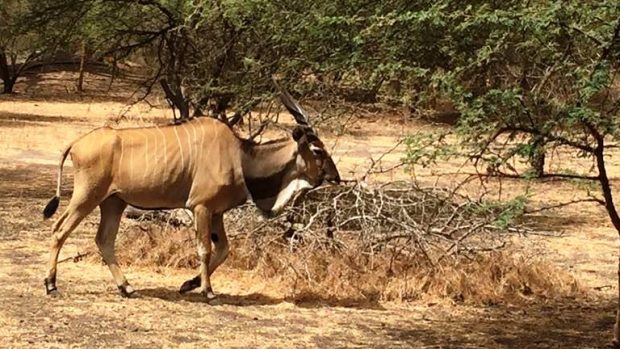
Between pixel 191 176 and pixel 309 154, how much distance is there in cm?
101

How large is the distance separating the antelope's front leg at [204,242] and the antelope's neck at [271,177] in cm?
51

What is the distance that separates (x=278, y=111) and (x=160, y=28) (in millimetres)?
4325

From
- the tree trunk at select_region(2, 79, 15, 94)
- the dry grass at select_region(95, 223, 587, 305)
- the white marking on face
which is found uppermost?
the white marking on face

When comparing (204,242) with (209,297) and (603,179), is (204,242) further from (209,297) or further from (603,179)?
(603,179)

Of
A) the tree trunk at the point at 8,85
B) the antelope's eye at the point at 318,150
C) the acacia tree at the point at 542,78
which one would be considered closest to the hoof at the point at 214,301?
the antelope's eye at the point at 318,150

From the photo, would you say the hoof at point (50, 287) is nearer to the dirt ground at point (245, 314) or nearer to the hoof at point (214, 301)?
the dirt ground at point (245, 314)

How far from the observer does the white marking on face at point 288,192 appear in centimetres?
855

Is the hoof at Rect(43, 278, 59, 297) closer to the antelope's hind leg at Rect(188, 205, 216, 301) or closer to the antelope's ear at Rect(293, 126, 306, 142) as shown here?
the antelope's hind leg at Rect(188, 205, 216, 301)

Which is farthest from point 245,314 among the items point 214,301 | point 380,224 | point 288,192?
point 380,224

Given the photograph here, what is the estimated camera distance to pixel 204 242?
8.20m

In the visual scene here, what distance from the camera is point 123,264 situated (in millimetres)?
9609

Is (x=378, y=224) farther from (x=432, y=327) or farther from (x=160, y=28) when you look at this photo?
(x=160, y=28)

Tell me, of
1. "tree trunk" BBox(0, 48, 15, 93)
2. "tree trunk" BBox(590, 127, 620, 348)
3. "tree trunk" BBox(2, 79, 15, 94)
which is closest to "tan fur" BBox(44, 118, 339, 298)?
"tree trunk" BBox(590, 127, 620, 348)

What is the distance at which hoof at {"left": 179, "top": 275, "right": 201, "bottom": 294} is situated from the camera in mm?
8430
